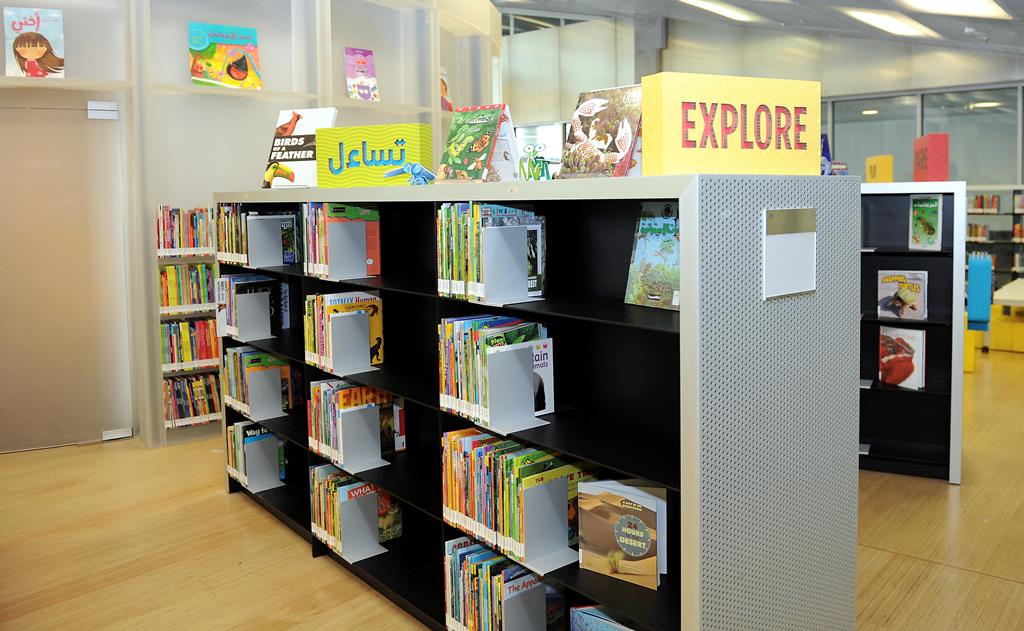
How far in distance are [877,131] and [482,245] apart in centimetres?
973

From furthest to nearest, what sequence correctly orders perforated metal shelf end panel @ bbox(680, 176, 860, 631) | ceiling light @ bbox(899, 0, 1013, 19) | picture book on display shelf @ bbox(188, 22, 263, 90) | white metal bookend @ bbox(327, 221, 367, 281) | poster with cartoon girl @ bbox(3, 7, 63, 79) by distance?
ceiling light @ bbox(899, 0, 1013, 19) → picture book on display shelf @ bbox(188, 22, 263, 90) → poster with cartoon girl @ bbox(3, 7, 63, 79) → white metal bookend @ bbox(327, 221, 367, 281) → perforated metal shelf end panel @ bbox(680, 176, 860, 631)

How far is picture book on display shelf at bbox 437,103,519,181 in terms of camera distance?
2939 mm

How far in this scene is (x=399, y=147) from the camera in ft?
11.5

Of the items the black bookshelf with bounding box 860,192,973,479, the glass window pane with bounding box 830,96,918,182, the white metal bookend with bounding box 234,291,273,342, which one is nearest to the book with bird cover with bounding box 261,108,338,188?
the white metal bookend with bounding box 234,291,273,342

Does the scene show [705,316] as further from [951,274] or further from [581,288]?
[951,274]

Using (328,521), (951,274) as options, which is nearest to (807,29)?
(951,274)

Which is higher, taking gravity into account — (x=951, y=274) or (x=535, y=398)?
(x=951, y=274)

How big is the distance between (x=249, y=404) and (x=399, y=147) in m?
1.75

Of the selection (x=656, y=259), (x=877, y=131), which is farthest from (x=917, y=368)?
(x=877, y=131)

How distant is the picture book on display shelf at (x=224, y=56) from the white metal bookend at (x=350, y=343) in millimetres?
3054

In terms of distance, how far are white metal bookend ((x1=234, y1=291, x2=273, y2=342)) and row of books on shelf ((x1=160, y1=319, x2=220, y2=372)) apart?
141 cm

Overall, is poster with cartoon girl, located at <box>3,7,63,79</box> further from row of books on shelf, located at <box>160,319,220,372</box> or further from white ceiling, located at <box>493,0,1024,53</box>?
white ceiling, located at <box>493,0,1024,53</box>

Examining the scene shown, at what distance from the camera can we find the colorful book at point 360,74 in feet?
21.6

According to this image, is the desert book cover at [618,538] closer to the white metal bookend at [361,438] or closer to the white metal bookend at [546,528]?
the white metal bookend at [546,528]
